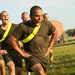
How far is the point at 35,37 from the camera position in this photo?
7711mm

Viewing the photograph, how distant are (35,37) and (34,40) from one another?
0.22 feet

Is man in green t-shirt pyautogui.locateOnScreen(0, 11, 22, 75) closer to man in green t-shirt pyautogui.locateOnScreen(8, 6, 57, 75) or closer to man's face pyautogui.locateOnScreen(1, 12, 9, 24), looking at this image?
man's face pyautogui.locateOnScreen(1, 12, 9, 24)

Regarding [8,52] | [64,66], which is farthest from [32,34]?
[64,66]

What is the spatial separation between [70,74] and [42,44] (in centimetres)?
479

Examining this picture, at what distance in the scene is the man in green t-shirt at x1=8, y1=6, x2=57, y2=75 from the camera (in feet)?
24.8

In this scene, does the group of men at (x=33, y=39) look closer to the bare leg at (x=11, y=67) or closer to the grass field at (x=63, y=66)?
the bare leg at (x=11, y=67)

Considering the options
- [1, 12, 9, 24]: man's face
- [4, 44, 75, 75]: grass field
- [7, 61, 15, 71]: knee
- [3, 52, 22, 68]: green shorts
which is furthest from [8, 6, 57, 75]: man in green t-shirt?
[4, 44, 75, 75]: grass field

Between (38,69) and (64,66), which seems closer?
(38,69)

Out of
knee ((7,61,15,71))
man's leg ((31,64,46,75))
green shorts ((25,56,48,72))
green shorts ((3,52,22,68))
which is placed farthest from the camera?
green shorts ((3,52,22,68))

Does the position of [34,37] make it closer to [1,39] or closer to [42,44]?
[42,44]

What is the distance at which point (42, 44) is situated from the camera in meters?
7.75

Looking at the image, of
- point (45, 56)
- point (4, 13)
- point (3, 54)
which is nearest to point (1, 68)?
point (3, 54)

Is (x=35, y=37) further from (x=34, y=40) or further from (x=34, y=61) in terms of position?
(x=34, y=61)

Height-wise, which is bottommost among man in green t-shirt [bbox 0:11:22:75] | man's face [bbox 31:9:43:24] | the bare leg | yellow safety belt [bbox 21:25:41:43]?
the bare leg
